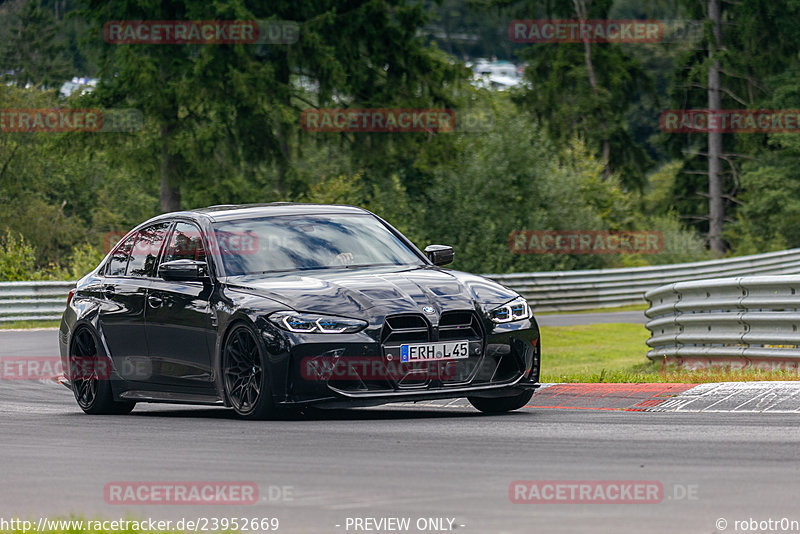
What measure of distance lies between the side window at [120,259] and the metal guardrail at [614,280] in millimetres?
23449

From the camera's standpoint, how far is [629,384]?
11367 mm

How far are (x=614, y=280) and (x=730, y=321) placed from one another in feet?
78.6

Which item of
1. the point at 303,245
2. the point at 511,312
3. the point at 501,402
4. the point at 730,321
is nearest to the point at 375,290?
the point at 511,312

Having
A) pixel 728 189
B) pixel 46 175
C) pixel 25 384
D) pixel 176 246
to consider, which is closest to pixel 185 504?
pixel 176 246

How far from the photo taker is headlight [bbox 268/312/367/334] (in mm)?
9406

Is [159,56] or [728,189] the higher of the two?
[159,56]

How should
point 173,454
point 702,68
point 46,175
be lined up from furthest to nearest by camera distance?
point 46,175
point 702,68
point 173,454

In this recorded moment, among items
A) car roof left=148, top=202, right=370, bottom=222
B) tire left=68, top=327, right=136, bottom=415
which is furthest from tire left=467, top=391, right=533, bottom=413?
tire left=68, top=327, right=136, bottom=415

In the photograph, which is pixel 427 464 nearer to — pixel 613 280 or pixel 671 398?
pixel 671 398

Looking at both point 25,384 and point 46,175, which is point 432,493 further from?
point 46,175

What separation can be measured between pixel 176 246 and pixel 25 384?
532 cm

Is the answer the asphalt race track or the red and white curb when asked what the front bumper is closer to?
the asphalt race track

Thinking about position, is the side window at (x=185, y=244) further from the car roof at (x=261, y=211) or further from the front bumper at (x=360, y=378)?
the front bumper at (x=360, y=378)

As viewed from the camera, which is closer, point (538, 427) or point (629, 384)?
point (538, 427)
